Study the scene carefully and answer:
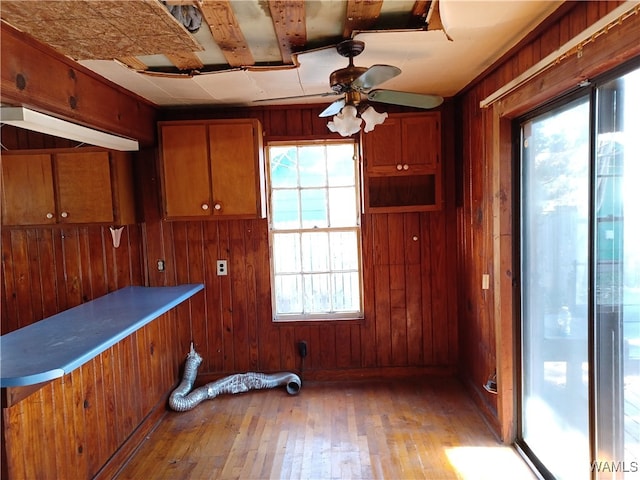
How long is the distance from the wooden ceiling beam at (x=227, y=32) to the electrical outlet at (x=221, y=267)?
1.67 meters

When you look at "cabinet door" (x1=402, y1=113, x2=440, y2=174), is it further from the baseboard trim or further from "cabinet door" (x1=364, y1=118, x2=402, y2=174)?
the baseboard trim

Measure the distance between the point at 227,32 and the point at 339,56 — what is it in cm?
65

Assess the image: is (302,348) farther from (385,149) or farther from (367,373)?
(385,149)

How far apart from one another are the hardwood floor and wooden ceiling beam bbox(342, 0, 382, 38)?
7.84 feet

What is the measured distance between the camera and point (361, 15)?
1872mm

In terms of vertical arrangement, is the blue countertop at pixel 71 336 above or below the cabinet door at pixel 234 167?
below

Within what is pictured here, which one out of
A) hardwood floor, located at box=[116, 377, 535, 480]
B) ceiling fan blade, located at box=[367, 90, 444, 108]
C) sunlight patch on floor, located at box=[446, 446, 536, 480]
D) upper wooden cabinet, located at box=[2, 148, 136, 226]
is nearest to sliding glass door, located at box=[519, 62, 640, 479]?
sunlight patch on floor, located at box=[446, 446, 536, 480]

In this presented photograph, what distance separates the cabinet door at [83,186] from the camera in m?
3.00

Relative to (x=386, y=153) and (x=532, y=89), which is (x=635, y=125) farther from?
(x=386, y=153)

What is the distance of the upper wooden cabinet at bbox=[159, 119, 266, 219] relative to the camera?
3146 mm

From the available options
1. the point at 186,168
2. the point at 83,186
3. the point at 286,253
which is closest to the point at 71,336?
the point at 83,186

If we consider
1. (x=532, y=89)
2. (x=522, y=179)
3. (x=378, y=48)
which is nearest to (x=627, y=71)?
(x=532, y=89)

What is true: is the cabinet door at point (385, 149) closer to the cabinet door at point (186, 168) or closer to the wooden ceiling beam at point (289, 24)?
the wooden ceiling beam at point (289, 24)

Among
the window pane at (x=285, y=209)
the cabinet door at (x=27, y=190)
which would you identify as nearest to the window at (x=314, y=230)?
the window pane at (x=285, y=209)
